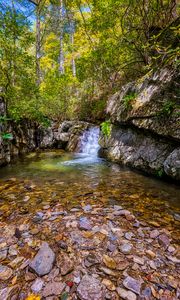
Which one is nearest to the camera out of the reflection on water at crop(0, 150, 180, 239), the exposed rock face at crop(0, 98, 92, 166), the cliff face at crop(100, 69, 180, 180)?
the reflection on water at crop(0, 150, 180, 239)

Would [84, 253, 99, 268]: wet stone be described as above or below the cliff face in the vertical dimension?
below

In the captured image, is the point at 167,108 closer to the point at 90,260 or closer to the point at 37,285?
the point at 90,260

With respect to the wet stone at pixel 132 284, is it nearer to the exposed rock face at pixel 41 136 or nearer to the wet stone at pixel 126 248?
the wet stone at pixel 126 248

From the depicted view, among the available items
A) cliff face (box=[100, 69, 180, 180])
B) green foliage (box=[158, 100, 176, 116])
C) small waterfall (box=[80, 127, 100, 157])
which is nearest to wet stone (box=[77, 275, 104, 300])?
cliff face (box=[100, 69, 180, 180])

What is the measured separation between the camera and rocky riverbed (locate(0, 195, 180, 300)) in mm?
1522

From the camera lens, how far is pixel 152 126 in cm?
485

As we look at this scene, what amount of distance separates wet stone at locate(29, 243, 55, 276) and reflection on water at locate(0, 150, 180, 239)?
3.46 feet

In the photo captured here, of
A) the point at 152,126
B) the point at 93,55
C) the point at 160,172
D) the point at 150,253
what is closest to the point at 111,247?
the point at 150,253

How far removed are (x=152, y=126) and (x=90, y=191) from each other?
2.51 m

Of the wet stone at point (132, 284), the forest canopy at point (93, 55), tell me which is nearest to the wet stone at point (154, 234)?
the wet stone at point (132, 284)

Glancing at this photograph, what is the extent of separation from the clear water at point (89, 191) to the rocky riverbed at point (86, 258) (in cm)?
34

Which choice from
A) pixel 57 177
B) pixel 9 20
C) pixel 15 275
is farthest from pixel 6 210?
pixel 9 20

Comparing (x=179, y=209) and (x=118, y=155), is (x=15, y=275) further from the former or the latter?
(x=118, y=155)

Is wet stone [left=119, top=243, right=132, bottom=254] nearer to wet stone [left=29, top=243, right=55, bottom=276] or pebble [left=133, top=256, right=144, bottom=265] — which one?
pebble [left=133, top=256, right=144, bottom=265]
